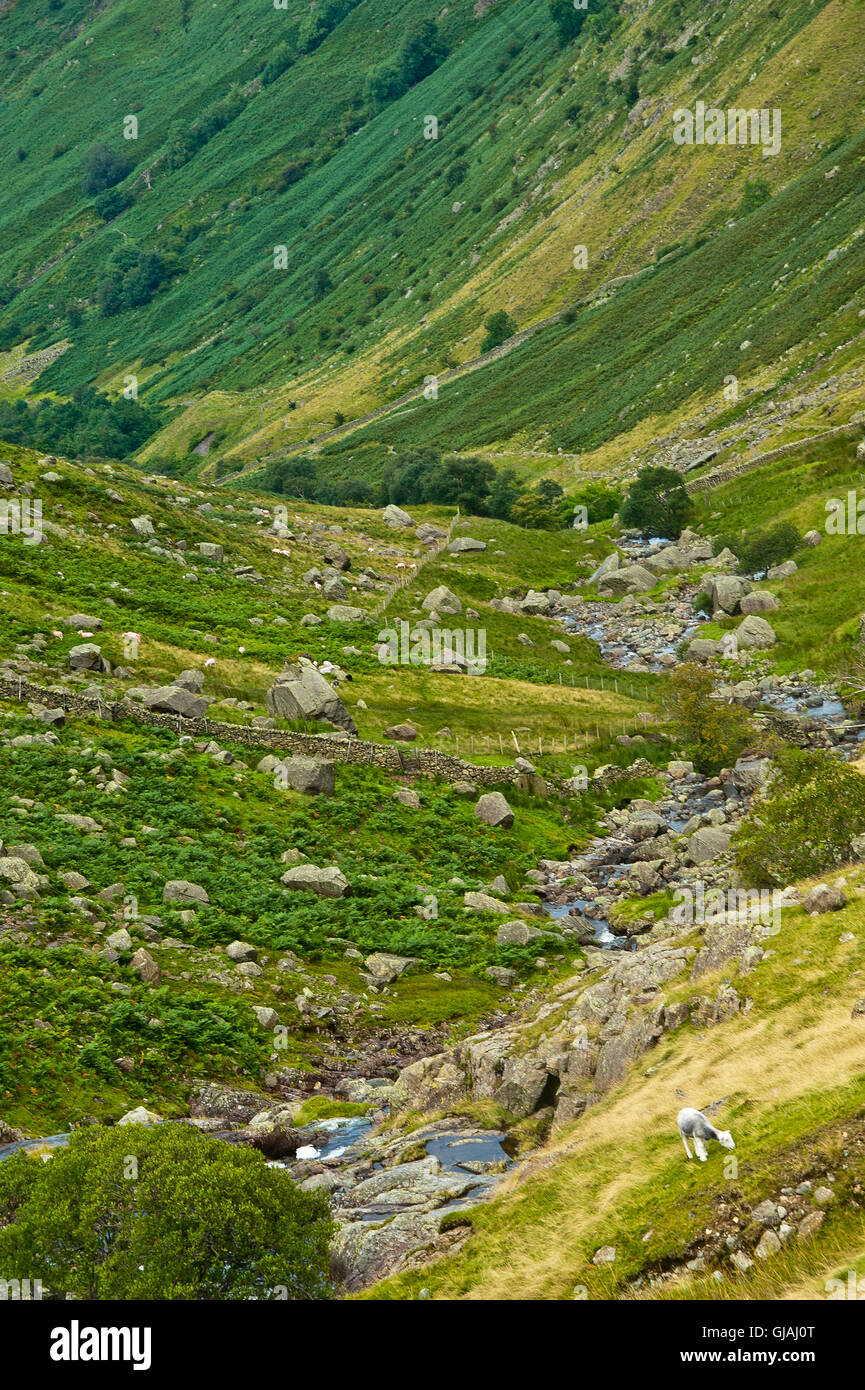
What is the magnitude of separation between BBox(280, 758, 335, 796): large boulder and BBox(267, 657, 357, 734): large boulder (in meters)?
6.25

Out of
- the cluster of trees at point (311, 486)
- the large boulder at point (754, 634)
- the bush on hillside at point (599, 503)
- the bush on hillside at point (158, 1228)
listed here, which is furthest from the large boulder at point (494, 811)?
the cluster of trees at point (311, 486)

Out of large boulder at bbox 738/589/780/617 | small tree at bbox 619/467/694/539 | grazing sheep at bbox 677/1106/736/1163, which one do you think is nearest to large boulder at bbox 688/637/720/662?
large boulder at bbox 738/589/780/617

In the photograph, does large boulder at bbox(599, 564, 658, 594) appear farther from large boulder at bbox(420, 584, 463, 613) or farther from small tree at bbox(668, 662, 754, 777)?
small tree at bbox(668, 662, 754, 777)

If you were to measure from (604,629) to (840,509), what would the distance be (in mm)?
20437

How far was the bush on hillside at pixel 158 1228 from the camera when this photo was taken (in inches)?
711

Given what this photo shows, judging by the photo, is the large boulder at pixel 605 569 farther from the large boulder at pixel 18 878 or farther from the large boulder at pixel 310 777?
the large boulder at pixel 18 878

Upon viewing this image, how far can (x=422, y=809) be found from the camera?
5319 centimetres

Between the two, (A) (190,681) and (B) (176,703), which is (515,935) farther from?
(A) (190,681)

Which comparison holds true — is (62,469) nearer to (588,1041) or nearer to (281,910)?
(281,910)

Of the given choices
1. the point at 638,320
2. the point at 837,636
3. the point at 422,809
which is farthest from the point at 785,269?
the point at 422,809

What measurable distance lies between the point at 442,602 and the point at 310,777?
36845 mm

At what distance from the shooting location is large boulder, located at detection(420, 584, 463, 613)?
86.1 meters

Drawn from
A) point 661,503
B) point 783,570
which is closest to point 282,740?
point 783,570

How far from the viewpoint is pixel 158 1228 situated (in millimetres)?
18234
